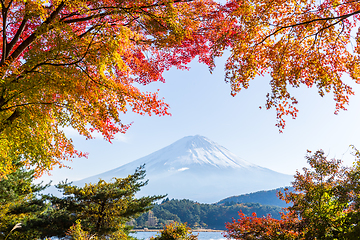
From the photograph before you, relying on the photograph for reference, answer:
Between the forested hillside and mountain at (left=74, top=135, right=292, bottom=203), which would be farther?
mountain at (left=74, top=135, right=292, bottom=203)

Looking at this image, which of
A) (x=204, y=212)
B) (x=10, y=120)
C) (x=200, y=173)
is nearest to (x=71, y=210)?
(x=10, y=120)

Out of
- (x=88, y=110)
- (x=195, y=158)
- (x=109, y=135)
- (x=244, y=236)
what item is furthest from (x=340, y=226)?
(x=195, y=158)

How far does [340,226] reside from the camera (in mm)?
4270

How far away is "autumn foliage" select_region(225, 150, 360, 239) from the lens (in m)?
4.33

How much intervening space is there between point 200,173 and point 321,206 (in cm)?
17796

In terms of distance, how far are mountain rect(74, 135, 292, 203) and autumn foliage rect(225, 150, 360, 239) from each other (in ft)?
485

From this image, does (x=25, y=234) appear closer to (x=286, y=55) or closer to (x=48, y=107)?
(x=48, y=107)

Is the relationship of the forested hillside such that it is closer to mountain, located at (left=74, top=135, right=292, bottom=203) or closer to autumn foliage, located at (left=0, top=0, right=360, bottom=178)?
autumn foliage, located at (left=0, top=0, right=360, bottom=178)

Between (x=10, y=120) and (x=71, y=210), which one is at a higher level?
(x=10, y=120)

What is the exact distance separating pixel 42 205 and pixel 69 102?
906 cm

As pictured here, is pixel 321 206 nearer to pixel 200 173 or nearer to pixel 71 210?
pixel 71 210

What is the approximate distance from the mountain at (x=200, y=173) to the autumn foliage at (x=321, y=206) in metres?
Result: 148

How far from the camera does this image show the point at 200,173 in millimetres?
176875

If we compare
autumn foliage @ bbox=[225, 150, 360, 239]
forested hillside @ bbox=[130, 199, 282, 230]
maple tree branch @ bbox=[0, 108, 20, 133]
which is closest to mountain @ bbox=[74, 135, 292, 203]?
forested hillside @ bbox=[130, 199, 282, 230]
